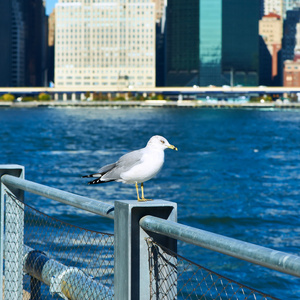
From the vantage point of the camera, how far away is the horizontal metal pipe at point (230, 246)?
3045 millimetres

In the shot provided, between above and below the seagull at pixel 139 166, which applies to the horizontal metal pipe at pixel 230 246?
below

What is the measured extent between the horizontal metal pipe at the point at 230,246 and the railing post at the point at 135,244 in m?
0.06

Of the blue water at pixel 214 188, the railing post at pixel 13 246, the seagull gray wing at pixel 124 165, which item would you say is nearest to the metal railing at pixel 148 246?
the seagull gray wing at pixel 124 165

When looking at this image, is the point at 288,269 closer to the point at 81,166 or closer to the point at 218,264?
the point at 218,264

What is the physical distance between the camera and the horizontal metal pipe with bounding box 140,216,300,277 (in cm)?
304

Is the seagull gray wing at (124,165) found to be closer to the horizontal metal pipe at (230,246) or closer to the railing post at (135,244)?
the railing post at (135,244)

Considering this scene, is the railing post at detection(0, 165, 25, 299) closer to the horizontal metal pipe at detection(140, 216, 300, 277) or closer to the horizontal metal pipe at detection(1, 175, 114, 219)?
the horizontal metal pipe at detection(1, 175, 114, 219)

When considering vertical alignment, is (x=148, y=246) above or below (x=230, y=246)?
below

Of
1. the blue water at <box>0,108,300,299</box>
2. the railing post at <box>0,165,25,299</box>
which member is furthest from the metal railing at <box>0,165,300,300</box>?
the blue water at <box>0,108,300,299</box>

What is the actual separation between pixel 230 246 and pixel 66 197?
1.75 m

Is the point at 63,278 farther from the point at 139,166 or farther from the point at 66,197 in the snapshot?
the point at 139,166

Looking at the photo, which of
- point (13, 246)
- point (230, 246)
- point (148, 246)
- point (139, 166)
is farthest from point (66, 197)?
point (230, 246)

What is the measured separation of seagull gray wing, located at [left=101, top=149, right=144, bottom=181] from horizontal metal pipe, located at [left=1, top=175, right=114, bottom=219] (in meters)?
0.23

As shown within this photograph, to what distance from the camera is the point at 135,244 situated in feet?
12.9
